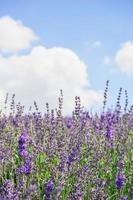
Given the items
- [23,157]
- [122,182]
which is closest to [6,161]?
[23,157]

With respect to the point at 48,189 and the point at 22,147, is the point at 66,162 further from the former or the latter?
the point at 48,189

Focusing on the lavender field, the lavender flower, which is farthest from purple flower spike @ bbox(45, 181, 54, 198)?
the lavender flower

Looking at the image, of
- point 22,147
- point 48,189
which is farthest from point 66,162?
point 48,189

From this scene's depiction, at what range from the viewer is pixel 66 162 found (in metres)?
5.37

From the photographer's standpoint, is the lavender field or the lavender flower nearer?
the lavender field

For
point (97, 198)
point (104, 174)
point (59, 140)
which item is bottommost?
point (97, 198)

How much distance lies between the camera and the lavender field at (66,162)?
4.50m

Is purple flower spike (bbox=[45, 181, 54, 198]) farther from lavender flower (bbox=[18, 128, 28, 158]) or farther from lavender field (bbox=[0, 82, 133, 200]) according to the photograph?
lavender flower (bbox=[18, 128, 28, 158])

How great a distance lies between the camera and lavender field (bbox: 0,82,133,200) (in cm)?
450

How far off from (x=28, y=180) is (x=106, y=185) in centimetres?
82

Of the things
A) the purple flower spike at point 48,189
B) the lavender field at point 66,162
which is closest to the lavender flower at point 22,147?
the lavender field at point 66,162

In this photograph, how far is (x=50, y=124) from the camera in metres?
7.53

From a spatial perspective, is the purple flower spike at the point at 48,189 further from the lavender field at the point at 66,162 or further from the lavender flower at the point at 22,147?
the lavender flower at the point at 22,147

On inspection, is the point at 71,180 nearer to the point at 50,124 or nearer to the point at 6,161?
the point at 6,161
